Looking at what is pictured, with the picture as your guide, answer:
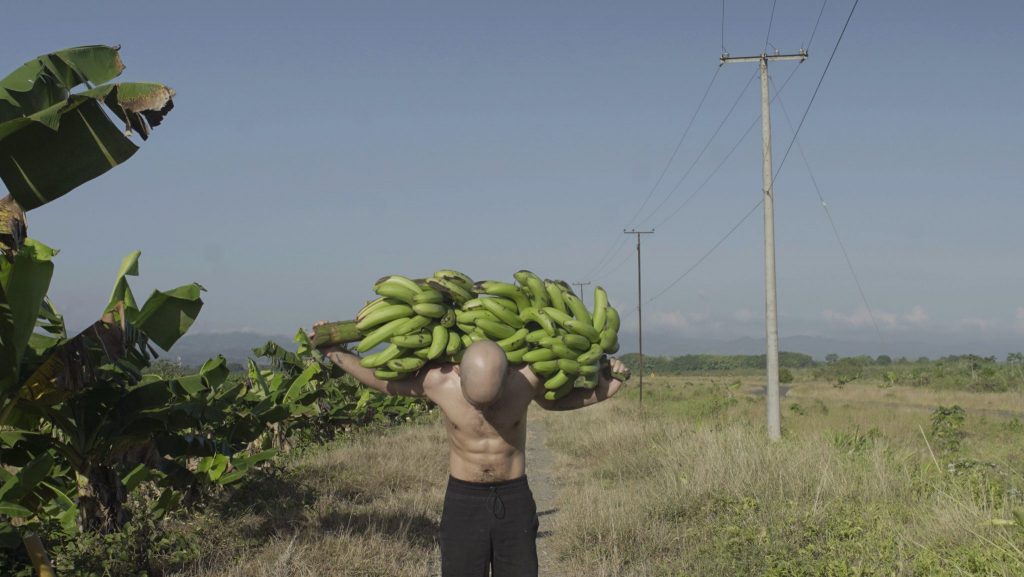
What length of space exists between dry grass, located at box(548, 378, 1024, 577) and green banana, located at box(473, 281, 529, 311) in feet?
10.1

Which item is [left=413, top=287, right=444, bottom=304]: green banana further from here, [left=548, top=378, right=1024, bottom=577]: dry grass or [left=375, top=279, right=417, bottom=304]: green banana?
[left=548, top=378, right=1024, bottom=577]: dry grass

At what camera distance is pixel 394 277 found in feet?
16.4

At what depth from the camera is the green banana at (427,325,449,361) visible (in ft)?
15.7

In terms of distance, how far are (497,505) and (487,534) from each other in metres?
0.18

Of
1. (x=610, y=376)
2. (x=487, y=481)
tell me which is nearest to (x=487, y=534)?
(x=487, y=481)

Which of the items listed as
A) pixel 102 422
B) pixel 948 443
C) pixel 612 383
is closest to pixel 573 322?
pixel 612 383

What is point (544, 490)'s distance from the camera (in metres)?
12.5

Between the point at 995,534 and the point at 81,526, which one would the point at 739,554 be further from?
the point at 81,526

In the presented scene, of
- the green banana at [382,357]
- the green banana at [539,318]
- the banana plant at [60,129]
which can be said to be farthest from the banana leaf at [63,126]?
the green banana at [539,318]

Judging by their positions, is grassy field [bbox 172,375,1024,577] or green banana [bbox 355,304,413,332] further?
grassy field [bbox 172,375,1024,577]

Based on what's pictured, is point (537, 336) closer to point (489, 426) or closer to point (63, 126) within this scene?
point (489, 426)

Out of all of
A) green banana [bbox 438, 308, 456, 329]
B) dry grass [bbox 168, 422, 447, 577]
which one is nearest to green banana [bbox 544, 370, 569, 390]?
green banana [bbox 438, 308, 456, 329]

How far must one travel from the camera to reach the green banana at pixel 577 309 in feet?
16.5

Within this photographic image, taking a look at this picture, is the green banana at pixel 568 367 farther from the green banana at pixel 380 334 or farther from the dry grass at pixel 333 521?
the dry grass at pixel 333 521
